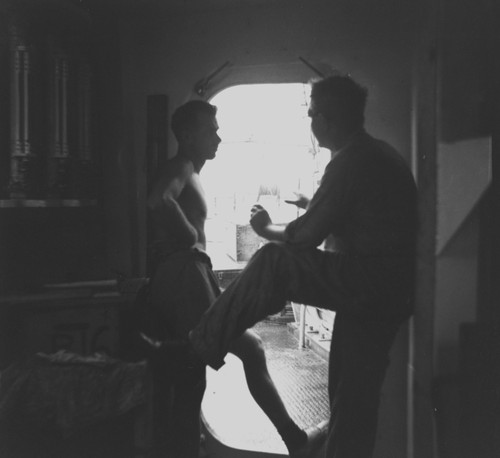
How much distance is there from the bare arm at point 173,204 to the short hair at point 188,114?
0.12m

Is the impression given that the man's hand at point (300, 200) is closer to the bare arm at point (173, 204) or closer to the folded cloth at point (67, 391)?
the bare arm at point (173, 204)

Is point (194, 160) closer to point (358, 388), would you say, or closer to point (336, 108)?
point (336, 108)

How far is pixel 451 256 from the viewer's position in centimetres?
92

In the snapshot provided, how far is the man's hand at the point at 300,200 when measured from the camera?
1.22 metres

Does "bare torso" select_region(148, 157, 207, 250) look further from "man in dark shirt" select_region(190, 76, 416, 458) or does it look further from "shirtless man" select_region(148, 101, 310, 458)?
"man in dark shirt" select_region(190, 76, 416, 458)

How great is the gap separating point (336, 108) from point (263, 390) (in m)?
0.93

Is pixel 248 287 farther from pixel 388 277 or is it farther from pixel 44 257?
pixel 44 257

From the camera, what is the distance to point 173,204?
124 centimetres

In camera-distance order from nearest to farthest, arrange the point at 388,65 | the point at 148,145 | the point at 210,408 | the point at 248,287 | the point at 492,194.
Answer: the point at 492,194, the point at 248,287, the point at 388,65, the point at 148,145, the point at 210,408

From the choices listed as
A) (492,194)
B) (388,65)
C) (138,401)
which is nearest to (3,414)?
(138,401)

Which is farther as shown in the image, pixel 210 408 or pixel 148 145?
pixel 210 408

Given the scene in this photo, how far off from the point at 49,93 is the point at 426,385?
47.2 inches

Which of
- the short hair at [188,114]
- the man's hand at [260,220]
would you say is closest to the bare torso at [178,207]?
the short hair at [188,114]

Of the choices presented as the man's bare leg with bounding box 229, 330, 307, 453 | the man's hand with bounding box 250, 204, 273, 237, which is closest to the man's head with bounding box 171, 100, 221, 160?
the man's hand with bounding box 250, 204, 273, 237
